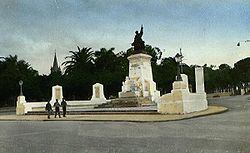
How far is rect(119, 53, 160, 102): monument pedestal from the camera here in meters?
34.0

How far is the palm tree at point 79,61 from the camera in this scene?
61.2 m

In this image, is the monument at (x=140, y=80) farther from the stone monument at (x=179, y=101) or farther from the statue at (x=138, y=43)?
the stone monument at (x=179, y=101)

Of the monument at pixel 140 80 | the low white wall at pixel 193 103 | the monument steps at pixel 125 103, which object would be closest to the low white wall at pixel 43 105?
the monument steps at pixel 125 103

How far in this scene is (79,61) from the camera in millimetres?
61656

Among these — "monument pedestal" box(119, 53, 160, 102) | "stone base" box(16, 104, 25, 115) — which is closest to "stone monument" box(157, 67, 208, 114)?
"monument pedestal" box(119, 53, 160, 102)

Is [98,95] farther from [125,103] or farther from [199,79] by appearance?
[199,79]

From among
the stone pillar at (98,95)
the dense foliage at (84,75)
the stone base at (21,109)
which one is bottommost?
the stone base at (21,109)

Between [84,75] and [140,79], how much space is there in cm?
2223

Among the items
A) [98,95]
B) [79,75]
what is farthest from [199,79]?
[79,75]

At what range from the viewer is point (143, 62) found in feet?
115

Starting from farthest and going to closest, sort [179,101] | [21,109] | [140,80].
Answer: [140,80] → [21,109] → [179,101]

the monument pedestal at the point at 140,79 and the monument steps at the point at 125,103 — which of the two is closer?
the monument steps at the point at 125,103

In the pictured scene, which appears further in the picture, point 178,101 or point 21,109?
point 21,109

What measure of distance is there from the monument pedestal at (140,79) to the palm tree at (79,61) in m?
26.7
